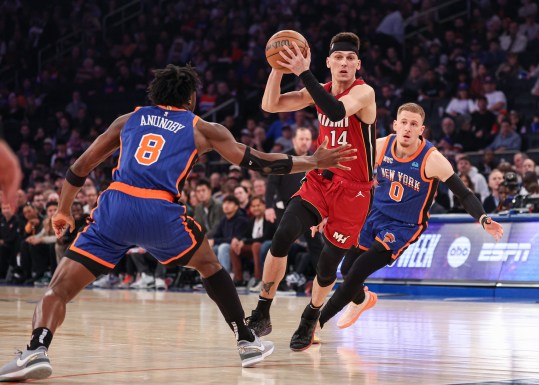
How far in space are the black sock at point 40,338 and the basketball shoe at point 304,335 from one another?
2.08m

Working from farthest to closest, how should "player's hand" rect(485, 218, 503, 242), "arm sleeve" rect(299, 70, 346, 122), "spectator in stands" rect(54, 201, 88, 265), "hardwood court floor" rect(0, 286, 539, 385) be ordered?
"spectator in stands" rect(54, 201, 88, 265), "player's hand" rect(485, 218, 503, 242), "arm sleeve" rect(299, 70, 346, 122), "hardwood court floor" rect(0, 286, 539, 385)

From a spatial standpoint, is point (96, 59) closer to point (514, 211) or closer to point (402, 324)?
point (514, 211)

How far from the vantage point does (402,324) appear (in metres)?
8.78

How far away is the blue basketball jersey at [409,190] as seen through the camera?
8312mm

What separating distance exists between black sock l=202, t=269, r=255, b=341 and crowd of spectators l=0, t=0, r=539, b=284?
26.4 feet

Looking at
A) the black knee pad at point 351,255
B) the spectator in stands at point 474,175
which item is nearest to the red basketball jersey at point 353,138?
the black knee pad at point 351,255

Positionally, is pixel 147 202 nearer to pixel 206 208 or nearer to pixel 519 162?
pixel 519 162

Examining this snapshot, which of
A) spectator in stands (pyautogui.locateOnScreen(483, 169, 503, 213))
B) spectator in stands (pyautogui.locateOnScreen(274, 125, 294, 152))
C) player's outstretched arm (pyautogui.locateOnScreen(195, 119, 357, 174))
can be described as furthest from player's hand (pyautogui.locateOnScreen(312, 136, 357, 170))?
spectator in stands (pyautogui.locateOnScreen(274, 125, 294, 152))

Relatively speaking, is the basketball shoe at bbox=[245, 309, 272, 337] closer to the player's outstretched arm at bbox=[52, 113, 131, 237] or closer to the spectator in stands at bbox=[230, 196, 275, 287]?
the player's outstretched arm at bbox=[52, 113, 131, 237]

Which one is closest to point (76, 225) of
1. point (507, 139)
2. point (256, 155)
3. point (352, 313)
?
point (507, 139)

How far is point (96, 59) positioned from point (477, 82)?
12345 millimetres

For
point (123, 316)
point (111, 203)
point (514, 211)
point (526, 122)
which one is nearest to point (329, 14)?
point (526, 122)

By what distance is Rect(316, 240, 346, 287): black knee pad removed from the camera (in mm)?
7012

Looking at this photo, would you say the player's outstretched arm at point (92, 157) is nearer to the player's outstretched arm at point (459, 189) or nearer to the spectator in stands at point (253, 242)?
the player's outstretched arm at point (459, 189)
